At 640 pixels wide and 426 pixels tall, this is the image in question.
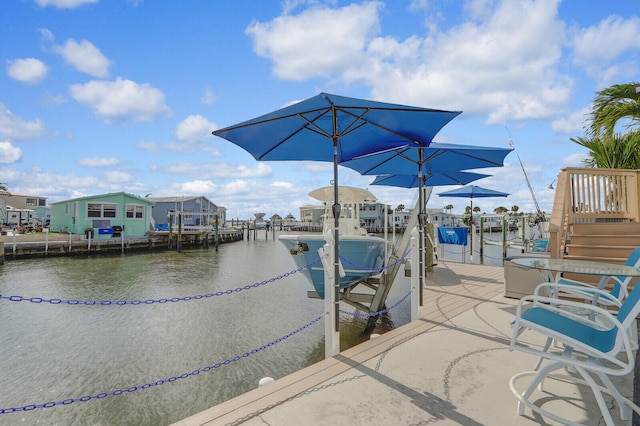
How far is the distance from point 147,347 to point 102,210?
2432cm

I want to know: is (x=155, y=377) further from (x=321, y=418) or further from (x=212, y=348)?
(x=321, y=418)

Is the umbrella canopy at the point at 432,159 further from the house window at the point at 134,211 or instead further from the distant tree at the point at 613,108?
the house window at the point at 134,211

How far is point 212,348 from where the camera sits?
614cm

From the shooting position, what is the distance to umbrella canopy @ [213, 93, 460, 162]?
11.3ft

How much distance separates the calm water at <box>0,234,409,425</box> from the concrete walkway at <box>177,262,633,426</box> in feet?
7.24

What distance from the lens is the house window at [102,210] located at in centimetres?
2547

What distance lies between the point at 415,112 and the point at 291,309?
651cm

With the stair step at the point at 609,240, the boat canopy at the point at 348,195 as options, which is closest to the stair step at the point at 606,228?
the stair step at the point at 609,240

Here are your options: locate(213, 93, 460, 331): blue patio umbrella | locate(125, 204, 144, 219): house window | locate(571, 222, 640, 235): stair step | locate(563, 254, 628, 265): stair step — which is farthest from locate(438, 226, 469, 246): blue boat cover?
locate(125, 204, 144, 219): house window

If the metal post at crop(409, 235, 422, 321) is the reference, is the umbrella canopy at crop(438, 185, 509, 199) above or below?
above

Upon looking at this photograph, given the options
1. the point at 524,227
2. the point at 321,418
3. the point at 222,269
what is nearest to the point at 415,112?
the point at 321,418

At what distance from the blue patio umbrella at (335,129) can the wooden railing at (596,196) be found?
3.39 meters

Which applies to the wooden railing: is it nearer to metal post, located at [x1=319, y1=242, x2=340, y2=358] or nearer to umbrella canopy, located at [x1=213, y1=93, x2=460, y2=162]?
umbrella canopy, located at [x1=213, y1=93, x2=460, y2=162]

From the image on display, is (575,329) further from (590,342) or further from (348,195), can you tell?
(348,195)
